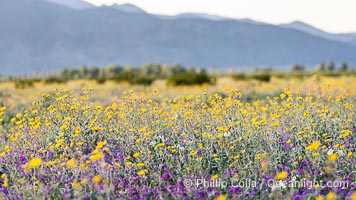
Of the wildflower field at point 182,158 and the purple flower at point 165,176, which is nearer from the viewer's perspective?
the wildflower field at point 182,158

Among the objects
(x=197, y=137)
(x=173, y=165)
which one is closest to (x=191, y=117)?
(x=197, y=137)

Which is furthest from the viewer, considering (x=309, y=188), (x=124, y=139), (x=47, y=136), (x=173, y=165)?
(x=47, y=136)

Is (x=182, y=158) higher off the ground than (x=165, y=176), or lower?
higher

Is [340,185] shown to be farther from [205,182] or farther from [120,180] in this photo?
[120,180]

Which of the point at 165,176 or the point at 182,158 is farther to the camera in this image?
the point at 182,158

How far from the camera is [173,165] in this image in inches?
214

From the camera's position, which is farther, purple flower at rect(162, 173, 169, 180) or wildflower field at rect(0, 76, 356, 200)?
purple flower at rect(162, 173, 169, 180)

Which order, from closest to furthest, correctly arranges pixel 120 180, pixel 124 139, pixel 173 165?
pixel 120 180 < pixel 173 165 < pixel 124 139

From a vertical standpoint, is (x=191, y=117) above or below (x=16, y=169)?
above

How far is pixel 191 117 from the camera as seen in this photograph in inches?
270

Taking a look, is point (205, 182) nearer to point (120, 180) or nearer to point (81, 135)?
point (120, 180)

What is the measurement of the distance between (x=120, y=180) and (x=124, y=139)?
1.23m

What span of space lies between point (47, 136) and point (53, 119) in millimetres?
266

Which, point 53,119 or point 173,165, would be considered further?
point 53,119
